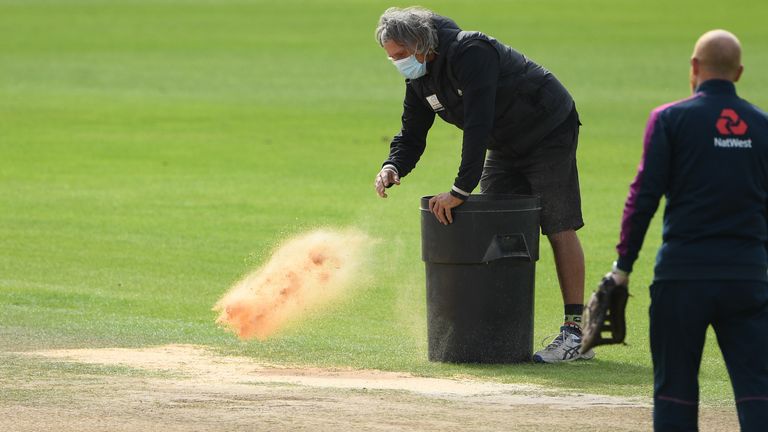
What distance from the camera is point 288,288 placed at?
10711mm

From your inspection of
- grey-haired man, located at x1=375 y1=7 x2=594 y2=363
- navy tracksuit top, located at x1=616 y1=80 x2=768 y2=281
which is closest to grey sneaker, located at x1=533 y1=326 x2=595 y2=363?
grey-haired man, located at x1=375 y1=7 x2=594 y2=363

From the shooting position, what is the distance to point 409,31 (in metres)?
9.10

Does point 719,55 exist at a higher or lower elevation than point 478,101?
lower

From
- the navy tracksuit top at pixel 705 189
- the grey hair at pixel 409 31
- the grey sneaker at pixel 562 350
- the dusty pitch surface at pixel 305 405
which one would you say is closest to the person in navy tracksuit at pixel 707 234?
the navy tracksuit top at pixel 705 189

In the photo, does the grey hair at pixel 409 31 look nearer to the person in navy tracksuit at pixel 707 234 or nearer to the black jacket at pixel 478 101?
the black jacket at pixel 478 101

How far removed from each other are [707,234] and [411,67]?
3.50m

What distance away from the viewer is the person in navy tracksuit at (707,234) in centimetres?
607

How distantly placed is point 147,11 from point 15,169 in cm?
3902

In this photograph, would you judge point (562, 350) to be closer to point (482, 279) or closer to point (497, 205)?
point (482, 279)

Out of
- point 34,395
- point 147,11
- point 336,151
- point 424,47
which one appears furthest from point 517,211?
point 147,11

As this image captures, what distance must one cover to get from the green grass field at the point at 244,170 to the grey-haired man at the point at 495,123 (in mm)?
822

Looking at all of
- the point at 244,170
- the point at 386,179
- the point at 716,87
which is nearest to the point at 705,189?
the point at 716,87

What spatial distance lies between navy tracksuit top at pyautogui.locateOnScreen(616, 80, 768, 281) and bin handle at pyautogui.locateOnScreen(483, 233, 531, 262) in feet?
9.89

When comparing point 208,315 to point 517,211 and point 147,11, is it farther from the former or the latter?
point 147,11
